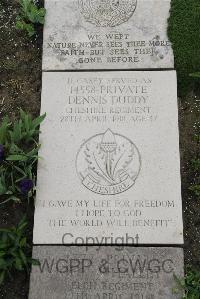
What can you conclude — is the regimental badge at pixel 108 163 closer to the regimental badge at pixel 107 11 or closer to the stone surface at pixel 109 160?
the stone surface at pixel 109 160

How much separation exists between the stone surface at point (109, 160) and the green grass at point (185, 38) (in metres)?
0.15

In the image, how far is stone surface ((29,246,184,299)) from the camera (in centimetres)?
428

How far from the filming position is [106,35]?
5281mm

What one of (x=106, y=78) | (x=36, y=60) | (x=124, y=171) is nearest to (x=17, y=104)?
(x=36, y=60)

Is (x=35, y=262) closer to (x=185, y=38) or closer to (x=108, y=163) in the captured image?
(x=108, y=163)

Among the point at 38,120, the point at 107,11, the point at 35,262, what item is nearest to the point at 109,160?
the point at 38,120

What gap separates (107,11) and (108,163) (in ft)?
5.68

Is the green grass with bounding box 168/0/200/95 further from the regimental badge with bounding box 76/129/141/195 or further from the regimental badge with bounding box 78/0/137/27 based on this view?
the regimental badge with bounding box 76/129/141/195

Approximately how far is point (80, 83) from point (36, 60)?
2.06 ft

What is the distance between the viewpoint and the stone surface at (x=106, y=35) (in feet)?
17.0

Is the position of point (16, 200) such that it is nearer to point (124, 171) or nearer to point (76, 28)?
point (124, 171)

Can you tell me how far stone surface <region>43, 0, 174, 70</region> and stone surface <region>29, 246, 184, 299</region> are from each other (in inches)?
73.6

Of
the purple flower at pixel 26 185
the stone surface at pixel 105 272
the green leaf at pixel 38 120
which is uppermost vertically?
the green leaf at pixel 38 120

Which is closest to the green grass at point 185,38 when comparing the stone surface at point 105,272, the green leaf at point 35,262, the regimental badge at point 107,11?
the regimental badge at point 107,11
